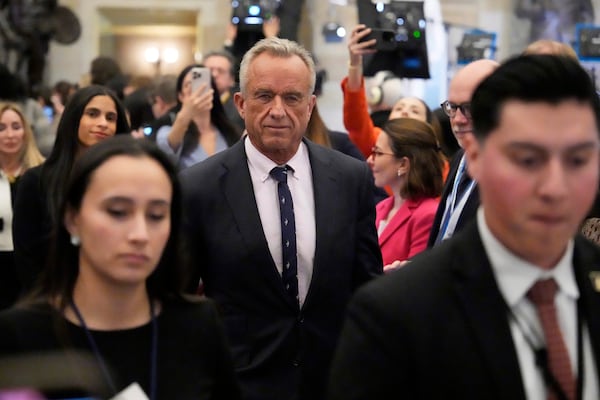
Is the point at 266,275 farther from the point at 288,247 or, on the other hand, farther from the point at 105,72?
the point at 105,72

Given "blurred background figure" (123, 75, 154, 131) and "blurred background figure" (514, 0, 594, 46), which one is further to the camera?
"blurred background figure" (514, 0, 594, 46)

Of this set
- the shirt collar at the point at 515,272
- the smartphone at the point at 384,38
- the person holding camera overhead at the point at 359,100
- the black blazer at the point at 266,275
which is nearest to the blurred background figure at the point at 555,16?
the smartphone at the point at 384,38

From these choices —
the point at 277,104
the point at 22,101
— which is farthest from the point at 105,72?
the point at 277,104

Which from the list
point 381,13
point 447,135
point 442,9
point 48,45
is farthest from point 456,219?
point 48,45

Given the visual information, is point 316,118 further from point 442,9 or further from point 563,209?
point 442,9

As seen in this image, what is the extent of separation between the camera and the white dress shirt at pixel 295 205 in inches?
155

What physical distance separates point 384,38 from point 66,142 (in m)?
2.48

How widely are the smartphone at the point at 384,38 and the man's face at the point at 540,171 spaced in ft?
15.3

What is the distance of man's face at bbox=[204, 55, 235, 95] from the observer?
7.62m

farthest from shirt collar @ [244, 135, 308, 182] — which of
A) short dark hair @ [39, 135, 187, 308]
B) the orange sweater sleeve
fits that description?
the orange sweater sleeve

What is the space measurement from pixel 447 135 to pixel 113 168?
4446 millimetres

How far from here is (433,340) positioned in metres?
2.10

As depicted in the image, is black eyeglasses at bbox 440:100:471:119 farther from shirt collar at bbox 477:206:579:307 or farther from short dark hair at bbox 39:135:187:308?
shirt collar at bbox 477:206:579:307

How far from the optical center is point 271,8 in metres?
10.5
